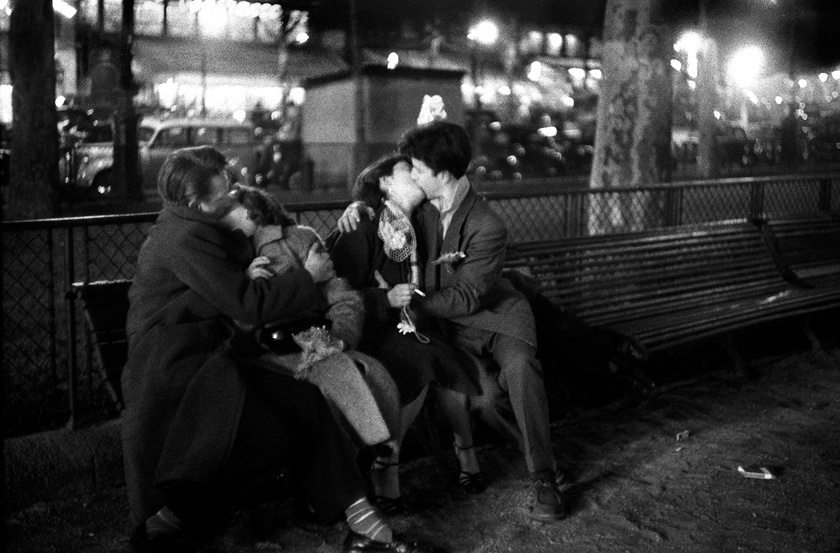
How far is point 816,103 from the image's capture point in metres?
49.0

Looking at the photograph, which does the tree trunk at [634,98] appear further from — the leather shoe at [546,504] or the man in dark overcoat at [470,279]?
the leather shoe at [546,504]

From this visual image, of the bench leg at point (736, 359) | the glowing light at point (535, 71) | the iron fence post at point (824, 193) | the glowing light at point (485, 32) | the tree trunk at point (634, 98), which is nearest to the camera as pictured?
the bench leg at point (736, 359)

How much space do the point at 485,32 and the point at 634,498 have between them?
39.6 m

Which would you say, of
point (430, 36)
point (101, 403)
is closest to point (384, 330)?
point (101, 403)

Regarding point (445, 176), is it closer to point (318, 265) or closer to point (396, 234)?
point (396, 234)

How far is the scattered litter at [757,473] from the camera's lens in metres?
4.74

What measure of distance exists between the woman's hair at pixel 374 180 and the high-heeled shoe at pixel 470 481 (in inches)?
47.0

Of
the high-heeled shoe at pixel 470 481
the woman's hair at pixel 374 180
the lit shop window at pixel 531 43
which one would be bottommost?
the high-heeled shoe at pixel 470 481

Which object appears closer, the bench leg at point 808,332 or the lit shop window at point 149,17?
the bench leg at point 808,332

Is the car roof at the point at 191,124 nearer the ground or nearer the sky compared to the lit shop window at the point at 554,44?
nearer the ground

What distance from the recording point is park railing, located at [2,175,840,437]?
4793 mm

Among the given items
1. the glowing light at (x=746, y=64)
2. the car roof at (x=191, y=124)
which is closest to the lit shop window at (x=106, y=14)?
the car roof at (x=191, y=124)

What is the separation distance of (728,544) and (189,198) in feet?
8.24

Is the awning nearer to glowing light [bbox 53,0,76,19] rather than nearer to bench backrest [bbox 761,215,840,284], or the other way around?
glowing light [bbox 53,0,76,19]
